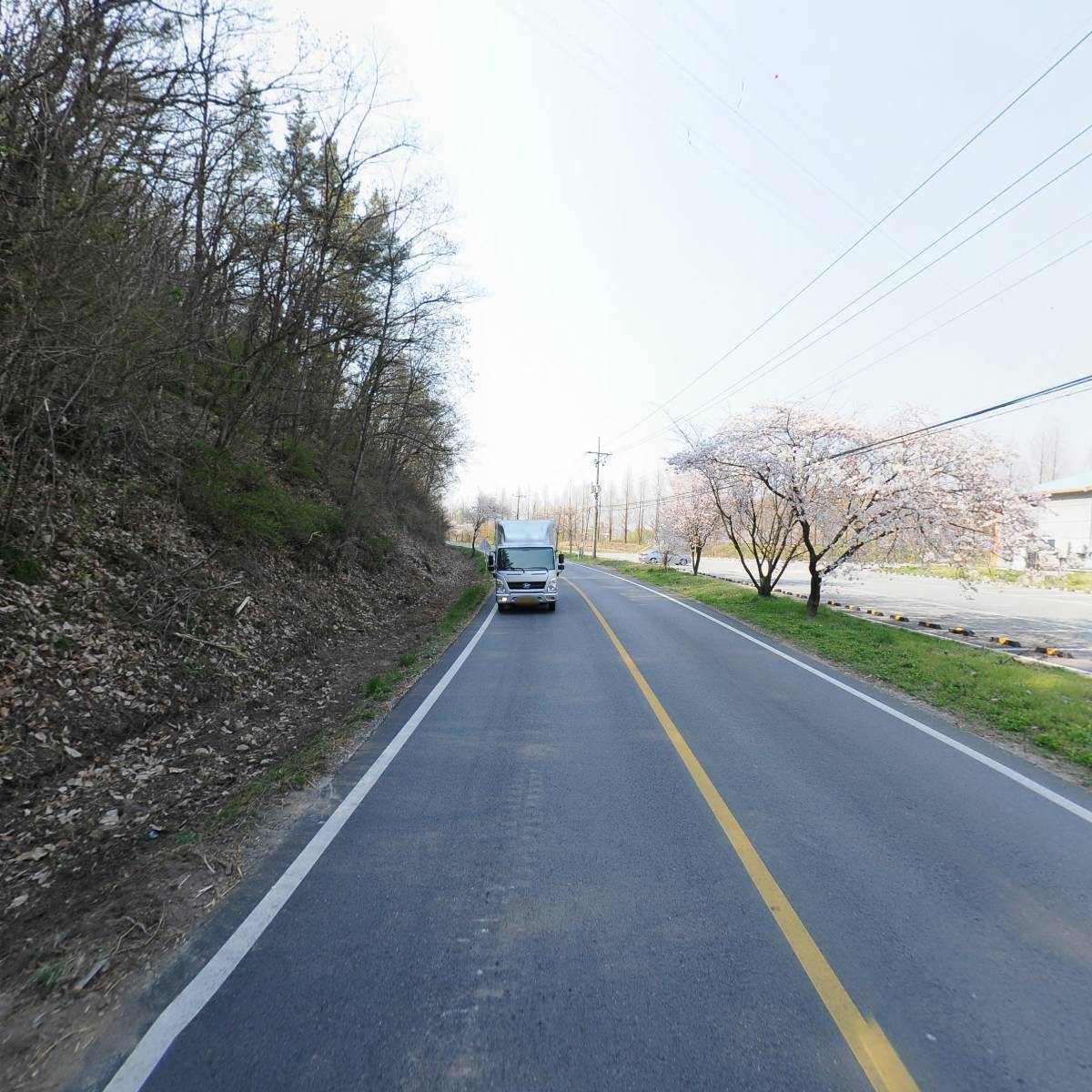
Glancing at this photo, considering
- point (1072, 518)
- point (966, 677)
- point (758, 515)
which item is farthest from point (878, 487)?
point (1072, 518)

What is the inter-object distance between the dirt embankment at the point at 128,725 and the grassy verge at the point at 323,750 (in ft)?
0.30

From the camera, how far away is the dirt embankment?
2963 mm

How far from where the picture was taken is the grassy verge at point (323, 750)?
4.56 meters

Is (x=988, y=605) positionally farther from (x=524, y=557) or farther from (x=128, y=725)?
(x=128, y=725)

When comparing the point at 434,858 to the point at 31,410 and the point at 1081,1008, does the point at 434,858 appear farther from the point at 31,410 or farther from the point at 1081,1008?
the point at 31,410

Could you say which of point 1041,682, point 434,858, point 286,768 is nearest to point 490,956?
point 434,858

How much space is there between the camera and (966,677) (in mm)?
9203

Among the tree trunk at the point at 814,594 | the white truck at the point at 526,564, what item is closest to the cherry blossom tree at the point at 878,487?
the tree trunk at the point at 814,594

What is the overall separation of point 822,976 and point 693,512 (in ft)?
104

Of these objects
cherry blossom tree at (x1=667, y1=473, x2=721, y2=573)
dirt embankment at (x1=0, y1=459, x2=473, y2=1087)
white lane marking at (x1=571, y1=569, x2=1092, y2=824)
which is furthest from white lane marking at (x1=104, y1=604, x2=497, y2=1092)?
cherry blossom tree at (x1=667, y1=473, x2=721, y2=573)

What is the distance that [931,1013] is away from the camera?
2.53 metres

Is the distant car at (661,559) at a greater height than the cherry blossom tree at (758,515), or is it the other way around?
the cherry blossom tree at (758,515)

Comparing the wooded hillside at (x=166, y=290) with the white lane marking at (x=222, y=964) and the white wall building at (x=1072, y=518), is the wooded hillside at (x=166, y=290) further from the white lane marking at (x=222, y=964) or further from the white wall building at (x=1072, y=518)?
the white wall building at (x=1072, y=518)

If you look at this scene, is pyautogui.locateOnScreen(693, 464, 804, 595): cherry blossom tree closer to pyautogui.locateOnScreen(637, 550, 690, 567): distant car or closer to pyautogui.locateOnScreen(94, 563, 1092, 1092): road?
pyautogui.locateOnScreen(94, 563, 1092, 1092): road
